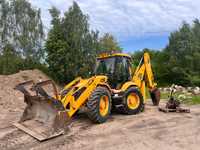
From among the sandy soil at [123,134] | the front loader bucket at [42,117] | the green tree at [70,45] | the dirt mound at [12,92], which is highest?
the green tree at [70,45]

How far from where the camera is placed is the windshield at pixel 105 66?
988 centimetres

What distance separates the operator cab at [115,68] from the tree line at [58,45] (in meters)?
8.28

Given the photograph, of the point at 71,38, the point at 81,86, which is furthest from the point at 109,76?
the point at 71,38

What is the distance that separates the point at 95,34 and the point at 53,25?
2.92 m

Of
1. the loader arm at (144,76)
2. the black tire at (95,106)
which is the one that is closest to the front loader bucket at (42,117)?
the black tire at (95,106)

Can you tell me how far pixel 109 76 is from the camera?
981 centimetres

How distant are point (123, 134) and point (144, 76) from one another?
3796 millimetres

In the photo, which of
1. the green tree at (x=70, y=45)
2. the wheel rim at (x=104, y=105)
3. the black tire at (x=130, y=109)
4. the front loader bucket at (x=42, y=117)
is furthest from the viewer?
the green tree at (x=70, y=45)

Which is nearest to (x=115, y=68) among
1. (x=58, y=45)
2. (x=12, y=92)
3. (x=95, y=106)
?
(x=95, y=106)

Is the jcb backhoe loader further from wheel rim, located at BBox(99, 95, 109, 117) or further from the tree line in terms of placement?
the tree line

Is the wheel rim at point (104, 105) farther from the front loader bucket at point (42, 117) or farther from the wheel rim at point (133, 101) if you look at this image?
the front loader bucket at point (42, 117)

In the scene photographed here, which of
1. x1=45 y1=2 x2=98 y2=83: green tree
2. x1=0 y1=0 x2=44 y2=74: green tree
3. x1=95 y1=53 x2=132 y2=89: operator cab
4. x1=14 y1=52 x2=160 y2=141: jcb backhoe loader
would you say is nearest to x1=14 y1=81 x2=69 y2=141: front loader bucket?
x1=14 y1=52 x2=160 y2=141: jcb backhoe loader

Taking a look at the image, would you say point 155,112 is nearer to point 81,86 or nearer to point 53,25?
point 81,86

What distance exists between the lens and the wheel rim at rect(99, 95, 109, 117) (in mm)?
8506
